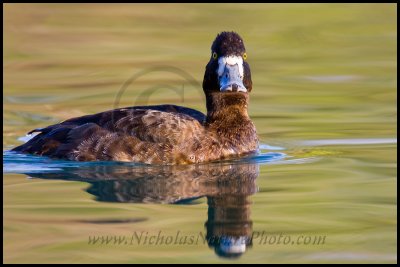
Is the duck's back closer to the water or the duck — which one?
the duck

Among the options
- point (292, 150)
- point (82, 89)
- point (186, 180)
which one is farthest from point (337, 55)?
point (186, 180)

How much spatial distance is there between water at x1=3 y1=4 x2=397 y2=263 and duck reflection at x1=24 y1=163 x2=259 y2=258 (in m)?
0.02

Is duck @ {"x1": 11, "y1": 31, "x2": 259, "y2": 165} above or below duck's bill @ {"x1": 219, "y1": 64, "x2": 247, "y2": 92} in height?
below

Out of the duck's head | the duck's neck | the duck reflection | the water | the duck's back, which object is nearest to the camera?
the water

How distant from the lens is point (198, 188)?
8.92m

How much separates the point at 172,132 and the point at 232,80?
807 mm

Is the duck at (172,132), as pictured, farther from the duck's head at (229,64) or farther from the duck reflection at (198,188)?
the duck reflection at (198,188)

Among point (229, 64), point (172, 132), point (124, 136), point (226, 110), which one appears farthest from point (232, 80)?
point (124, 136)

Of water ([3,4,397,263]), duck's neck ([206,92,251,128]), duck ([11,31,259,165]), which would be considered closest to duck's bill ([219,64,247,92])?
duck ([11,31,259,165])

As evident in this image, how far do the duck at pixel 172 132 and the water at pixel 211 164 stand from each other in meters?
0.16

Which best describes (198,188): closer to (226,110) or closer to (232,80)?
(232,80)

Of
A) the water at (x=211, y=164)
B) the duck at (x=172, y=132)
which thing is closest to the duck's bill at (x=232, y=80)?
the duck at (x=172, y=132)

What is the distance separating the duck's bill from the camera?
32.7ft

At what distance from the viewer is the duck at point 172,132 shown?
9930 mm
